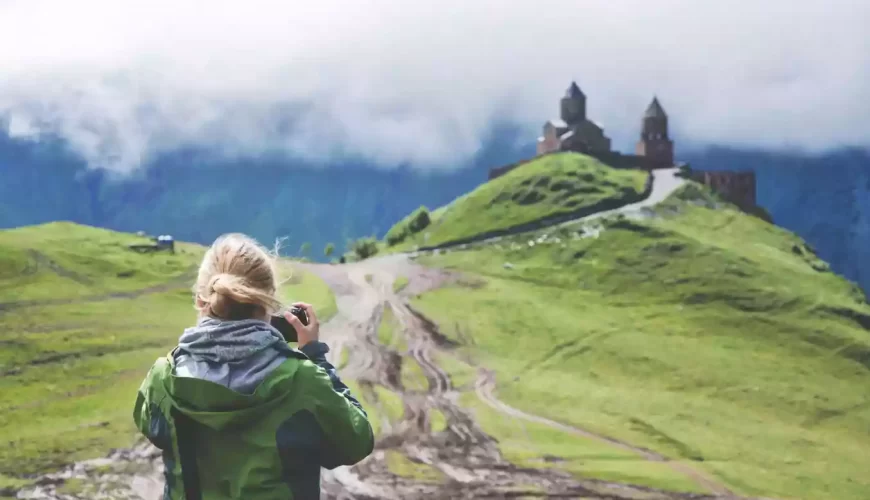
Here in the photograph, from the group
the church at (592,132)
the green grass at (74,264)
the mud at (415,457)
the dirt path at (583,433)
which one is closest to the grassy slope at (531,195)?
Answer: the church at (592,132)

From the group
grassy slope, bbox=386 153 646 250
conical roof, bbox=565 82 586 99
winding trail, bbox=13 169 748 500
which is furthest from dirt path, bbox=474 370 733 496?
conical roof, bbox=565 82 586 99

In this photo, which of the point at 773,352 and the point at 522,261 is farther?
the point at 522,261

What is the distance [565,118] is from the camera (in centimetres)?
7494

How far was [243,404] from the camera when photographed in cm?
421

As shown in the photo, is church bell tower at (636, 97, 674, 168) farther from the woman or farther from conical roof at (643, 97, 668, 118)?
the woman

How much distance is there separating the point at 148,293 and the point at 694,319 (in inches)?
1003

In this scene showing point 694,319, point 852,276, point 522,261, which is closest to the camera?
point 694,319

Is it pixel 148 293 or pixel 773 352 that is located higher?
pixel 148 293

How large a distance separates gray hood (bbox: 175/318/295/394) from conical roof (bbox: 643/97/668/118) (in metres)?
72.8

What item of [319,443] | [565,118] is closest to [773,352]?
[319,443]

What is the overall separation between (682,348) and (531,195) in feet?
73.7

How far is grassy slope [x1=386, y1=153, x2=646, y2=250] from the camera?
52.4 meters

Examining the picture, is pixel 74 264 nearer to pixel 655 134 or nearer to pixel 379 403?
pixel 379 403

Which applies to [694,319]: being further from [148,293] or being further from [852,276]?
[852,276]
